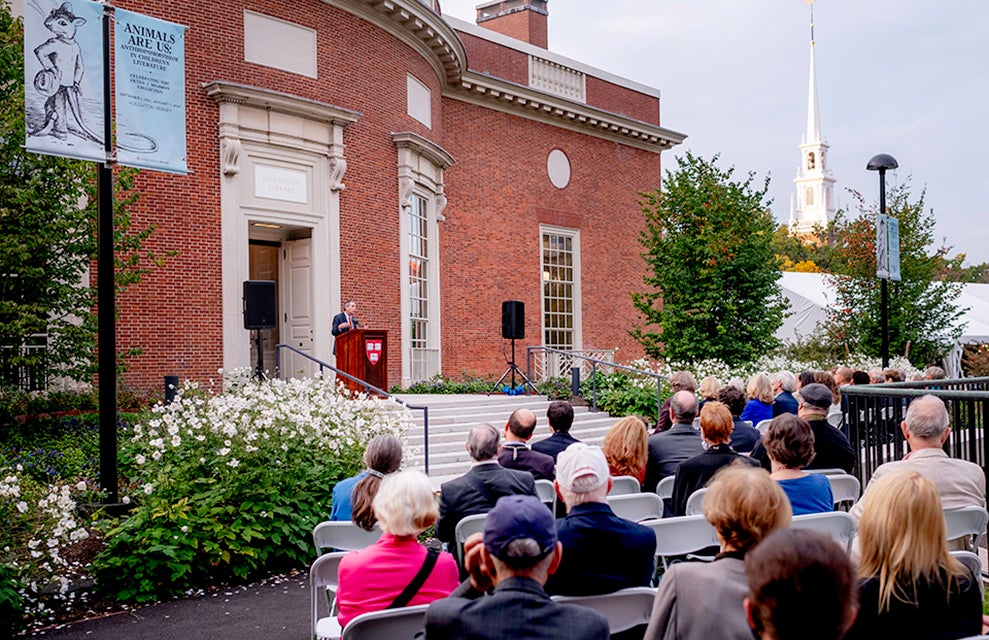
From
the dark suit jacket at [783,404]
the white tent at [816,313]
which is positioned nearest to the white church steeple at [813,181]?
the white tent at [816,313]

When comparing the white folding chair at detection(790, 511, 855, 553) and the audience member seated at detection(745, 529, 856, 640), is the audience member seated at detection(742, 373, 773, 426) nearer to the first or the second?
the white folding chair at detection(790, 511, 855, 553)

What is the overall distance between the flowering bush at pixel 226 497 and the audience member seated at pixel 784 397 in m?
4.20

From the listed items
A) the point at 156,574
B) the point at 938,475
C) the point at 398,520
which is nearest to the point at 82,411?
the point at 156,574

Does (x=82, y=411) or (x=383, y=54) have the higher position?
(x=383, y=54)

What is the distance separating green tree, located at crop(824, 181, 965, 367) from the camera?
2072cm

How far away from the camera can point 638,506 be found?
5.08 metres

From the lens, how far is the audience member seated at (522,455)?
19.8 feet

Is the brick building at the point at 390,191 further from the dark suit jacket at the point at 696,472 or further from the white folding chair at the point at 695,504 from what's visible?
the white folding chair at the point at 695,504

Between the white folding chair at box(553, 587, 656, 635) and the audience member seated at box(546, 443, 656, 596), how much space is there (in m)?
0.06

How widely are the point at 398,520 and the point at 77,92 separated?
20.2 ft

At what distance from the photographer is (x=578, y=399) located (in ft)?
55.2

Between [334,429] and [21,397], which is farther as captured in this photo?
[21,397]

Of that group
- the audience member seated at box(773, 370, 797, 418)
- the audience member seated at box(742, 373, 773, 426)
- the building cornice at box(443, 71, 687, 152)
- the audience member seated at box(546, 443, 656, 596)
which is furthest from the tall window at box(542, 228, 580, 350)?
the audience member seated at box(546, 443, 656, 596)

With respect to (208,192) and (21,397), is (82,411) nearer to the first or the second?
(21,397)
